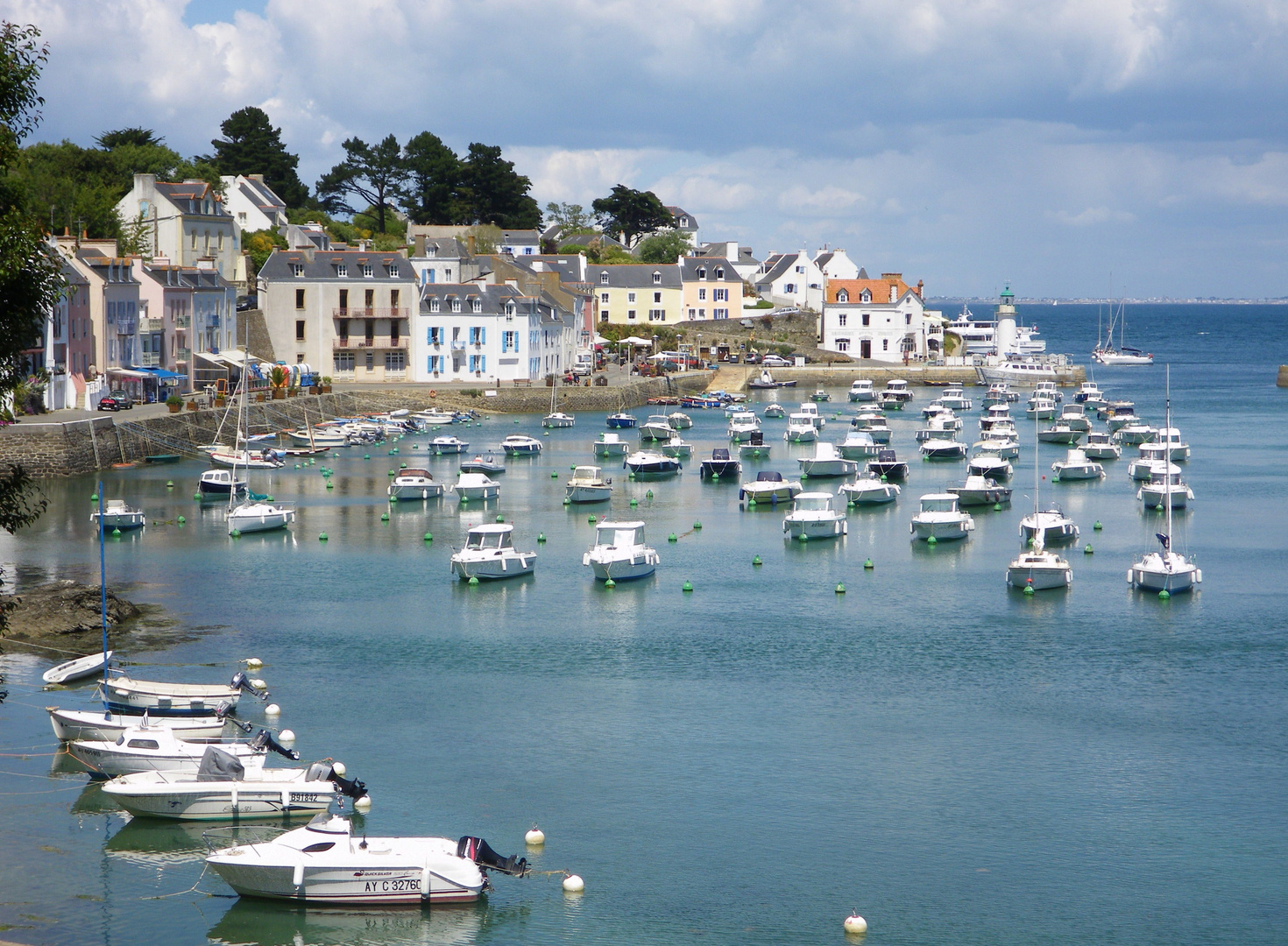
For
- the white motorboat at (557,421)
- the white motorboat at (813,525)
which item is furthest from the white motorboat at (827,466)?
the white motorboat at (557,421)

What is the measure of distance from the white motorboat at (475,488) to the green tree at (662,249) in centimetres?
10049

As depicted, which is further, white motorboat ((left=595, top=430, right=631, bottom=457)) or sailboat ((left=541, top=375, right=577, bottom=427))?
sailboat ((left=541, top=375, right=577, bottom=427))

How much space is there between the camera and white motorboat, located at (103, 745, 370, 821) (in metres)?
27.1

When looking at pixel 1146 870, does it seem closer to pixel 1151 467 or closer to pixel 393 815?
pixel 393 815

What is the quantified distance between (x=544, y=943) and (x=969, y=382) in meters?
129

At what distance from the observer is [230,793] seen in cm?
2716

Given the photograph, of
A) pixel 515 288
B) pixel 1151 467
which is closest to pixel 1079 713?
pixel 1151 467

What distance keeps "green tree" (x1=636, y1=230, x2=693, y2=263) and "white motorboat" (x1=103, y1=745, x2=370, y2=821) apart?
468 ft

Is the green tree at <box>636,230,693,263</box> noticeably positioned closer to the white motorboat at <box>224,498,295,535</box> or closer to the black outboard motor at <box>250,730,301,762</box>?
the white motorboat at <box>224,498,295,535</box>

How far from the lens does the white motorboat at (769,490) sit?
6888cm

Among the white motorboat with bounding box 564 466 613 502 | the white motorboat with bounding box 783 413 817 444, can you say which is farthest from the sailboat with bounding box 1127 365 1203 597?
the white motorboat with bounding box 783 413 817 444

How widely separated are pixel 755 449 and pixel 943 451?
11649 mm

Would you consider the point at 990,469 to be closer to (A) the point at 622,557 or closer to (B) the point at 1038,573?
(B) the point at 1038,573

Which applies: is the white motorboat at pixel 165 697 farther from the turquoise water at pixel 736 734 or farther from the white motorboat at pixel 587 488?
the white motorboat at pixel 587 488
